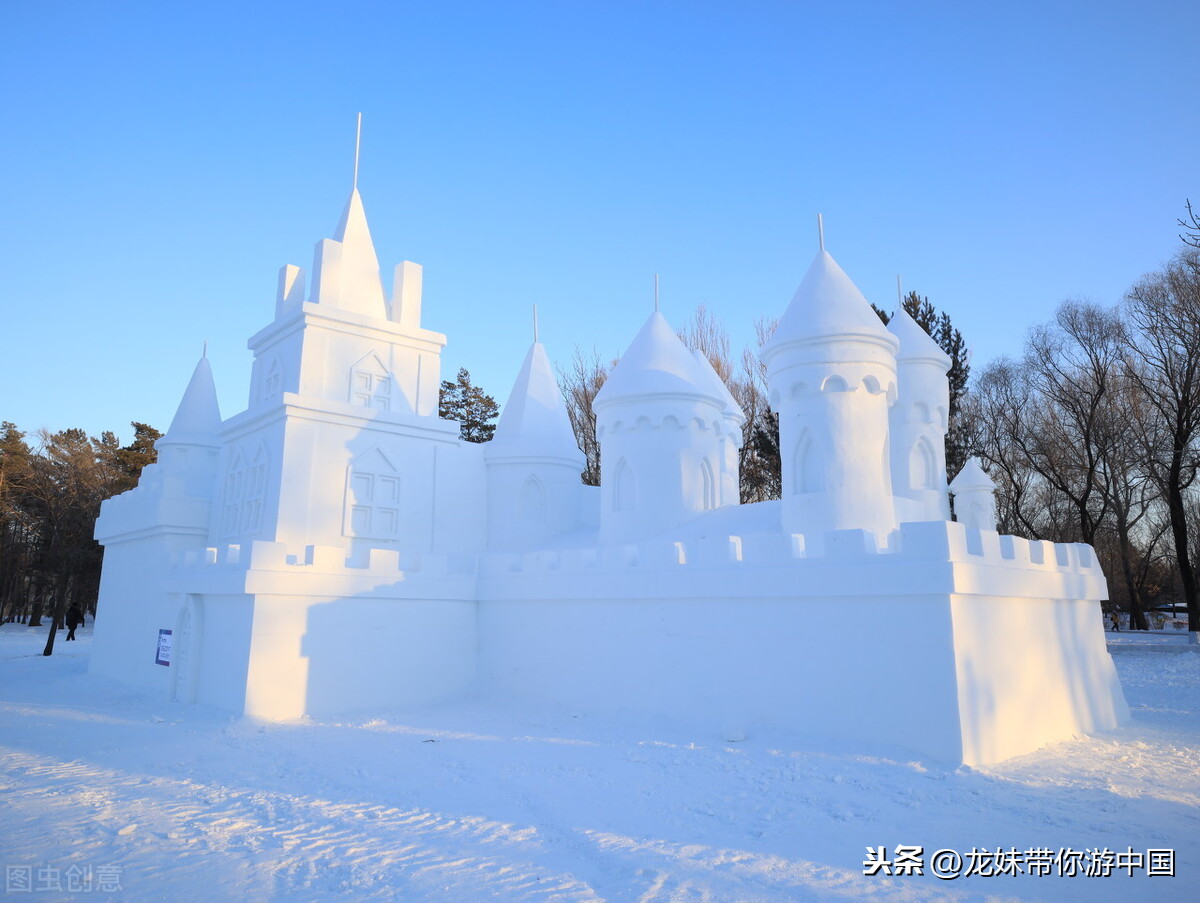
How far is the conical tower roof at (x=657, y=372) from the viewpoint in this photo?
56.3ft

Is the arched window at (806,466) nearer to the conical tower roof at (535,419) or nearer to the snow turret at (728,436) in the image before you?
the snow turret at (728,436)

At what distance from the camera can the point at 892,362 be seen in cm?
1373

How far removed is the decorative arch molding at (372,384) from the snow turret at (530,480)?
2.78 meters

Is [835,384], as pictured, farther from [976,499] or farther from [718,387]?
[976,499]

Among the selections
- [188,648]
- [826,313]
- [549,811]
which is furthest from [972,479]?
[188,648]

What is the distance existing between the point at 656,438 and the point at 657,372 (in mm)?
1438

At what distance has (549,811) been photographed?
7.46 meters

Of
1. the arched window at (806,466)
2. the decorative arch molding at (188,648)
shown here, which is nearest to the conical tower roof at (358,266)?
the decorative arch molding at (188,648)

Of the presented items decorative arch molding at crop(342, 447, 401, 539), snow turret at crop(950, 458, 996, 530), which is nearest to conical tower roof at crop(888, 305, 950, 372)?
snow turret at crop(950, 458, 996, 530)

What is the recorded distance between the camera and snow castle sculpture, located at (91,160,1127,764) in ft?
33.4

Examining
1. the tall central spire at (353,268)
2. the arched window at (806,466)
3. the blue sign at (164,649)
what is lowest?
the blue sign at (164,649)

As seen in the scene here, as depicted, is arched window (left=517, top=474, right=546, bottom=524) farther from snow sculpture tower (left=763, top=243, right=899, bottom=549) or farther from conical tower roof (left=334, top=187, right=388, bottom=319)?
snow sculpture tower (left=763, top=243, right=899, bottom=549)

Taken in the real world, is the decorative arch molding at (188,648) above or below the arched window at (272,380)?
below

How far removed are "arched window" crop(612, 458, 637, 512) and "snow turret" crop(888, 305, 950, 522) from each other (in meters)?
5.33
